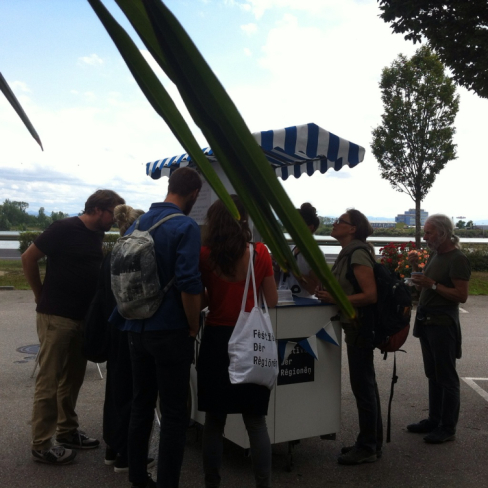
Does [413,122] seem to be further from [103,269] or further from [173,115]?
[173,115]

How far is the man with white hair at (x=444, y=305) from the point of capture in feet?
12.0

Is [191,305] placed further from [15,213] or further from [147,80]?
[147,80]

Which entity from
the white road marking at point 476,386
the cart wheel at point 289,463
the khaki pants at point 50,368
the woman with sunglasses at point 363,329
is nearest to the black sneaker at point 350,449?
the woman with sunglasses at point 363,329

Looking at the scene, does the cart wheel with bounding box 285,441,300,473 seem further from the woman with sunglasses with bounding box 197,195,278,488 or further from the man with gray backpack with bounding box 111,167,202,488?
the man with gray backpack with bounding box 111,167,202,488

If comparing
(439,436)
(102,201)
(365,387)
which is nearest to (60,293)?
(102,201)

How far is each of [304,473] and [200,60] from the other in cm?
354

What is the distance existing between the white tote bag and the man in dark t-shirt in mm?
1259

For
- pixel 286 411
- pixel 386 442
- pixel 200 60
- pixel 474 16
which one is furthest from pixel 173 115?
pixel 474 16

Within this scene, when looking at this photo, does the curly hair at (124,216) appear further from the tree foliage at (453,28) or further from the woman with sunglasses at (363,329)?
the tree foliage at (453,28)

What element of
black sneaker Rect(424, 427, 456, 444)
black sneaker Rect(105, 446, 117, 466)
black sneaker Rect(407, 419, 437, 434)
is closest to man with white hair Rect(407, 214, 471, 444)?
black sneaker Rect(424, 427, 456, 444)

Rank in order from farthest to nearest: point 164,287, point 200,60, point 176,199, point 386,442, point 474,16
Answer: point 474,16 < point 386,442 < point 176,199 < point 164,287 < point 200,60

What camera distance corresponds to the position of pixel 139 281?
2.59 meters

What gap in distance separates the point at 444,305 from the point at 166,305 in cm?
203

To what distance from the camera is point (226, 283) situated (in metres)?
2.75
